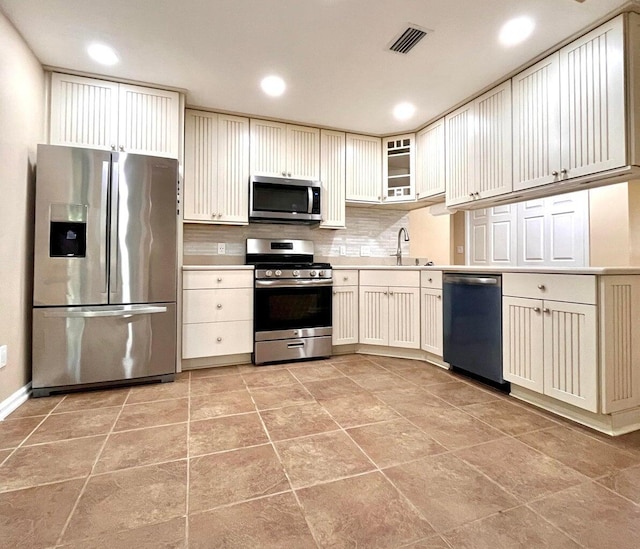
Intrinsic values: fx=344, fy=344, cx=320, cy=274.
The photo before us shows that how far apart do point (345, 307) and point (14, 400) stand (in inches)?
99.1

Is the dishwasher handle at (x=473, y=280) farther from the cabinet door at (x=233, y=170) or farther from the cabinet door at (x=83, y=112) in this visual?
the cabinet door at (x=83, y=112)

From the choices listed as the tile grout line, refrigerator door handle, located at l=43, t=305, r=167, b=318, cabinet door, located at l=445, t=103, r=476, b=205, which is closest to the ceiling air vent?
cabinet door, located at l=445, t=103, r=476, b=205

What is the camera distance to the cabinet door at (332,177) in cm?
361

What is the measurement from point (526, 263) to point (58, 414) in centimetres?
493

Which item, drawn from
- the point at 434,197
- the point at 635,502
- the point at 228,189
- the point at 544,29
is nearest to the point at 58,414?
the point at 228,189

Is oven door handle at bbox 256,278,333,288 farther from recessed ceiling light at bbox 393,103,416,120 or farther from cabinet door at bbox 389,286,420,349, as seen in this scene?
recessed ceiling light at bbox 393,103,416,120

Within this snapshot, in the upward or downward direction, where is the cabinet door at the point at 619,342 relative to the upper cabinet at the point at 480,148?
downward

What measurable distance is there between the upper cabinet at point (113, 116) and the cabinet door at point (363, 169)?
175 cm

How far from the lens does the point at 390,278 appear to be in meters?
3.31

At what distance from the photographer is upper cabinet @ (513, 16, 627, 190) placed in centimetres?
200

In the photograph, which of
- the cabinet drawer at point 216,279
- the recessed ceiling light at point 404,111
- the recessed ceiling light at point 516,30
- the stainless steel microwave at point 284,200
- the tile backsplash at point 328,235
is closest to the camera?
the recessed ceiling light at point 516,30

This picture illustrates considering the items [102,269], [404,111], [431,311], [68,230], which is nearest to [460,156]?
[404,111]

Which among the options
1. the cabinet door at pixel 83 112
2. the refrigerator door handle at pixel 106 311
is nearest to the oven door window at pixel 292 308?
the refrigerator door handle at pixel 106 311

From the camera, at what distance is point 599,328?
5.87 ft
